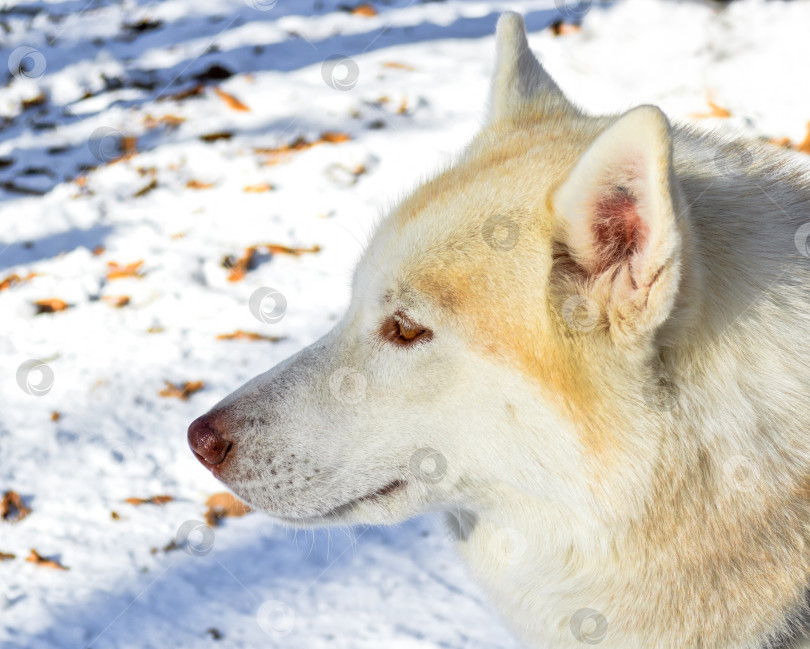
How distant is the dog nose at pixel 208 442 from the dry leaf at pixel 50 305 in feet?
9.60

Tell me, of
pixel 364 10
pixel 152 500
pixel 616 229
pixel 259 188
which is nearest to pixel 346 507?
pixel 616 229

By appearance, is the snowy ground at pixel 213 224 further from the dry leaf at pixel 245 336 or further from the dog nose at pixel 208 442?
the dog nose at pixel 208 442

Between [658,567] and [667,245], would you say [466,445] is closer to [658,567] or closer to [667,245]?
[658,567]

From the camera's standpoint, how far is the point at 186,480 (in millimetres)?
3562

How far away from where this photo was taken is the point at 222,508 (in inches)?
135

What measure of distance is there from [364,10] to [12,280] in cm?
376

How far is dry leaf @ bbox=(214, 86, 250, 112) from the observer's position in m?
5.93

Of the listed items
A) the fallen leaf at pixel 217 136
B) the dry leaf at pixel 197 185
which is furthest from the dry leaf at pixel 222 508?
the fallen leaf at pixel 217 136

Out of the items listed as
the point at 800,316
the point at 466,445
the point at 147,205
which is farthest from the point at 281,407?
the point at 147,205

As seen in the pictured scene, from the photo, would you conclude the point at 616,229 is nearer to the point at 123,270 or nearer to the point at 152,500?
the point at 152,500

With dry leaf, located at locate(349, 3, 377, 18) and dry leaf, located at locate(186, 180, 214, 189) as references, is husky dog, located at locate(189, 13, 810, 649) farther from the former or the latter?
dry leaf, located at locate(349, 3, 377, 18)

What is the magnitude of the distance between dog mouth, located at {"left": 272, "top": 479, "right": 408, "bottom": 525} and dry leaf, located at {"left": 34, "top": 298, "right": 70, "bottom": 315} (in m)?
3.10

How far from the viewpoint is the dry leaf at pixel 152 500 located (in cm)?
348

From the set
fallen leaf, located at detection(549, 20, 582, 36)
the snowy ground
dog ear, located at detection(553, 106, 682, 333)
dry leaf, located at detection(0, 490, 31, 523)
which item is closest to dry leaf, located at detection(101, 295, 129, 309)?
the snowy ground
